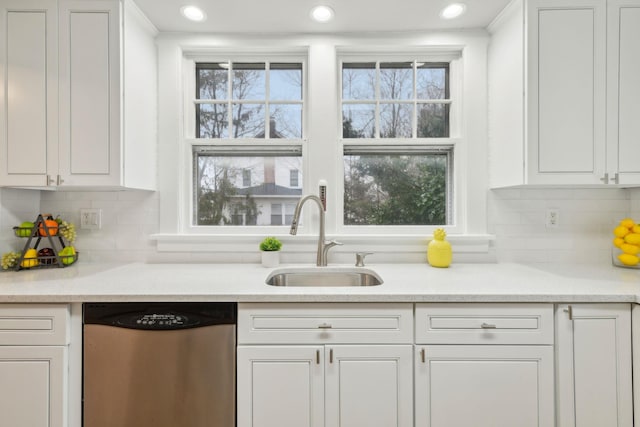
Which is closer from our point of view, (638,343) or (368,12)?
(638,343)

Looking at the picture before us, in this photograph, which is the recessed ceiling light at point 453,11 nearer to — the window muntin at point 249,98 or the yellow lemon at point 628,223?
the window muntin at point 249,98

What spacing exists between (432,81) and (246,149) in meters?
1.32

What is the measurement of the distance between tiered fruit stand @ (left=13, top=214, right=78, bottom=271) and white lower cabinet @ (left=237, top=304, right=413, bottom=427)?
4.17 ft

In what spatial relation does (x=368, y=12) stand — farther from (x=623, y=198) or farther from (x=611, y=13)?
(x=623, y=198)

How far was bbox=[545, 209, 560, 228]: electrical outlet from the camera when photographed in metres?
2.08

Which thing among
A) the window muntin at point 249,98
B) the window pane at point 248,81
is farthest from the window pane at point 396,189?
the window pane at point 248,81

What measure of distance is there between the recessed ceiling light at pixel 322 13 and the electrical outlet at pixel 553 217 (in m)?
1.79

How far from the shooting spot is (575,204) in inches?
82.0

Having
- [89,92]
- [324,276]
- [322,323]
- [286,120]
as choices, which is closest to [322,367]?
[322,323]

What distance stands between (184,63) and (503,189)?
7.18 feet

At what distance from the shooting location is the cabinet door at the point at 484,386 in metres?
1.41

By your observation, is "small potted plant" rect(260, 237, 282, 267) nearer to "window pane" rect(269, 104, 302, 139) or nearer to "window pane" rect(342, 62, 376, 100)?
"window pane" rect(269, 104, 302, 139)

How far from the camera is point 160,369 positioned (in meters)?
1.40

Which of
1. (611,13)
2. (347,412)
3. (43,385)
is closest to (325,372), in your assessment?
(347,412)
